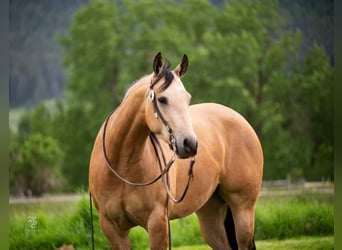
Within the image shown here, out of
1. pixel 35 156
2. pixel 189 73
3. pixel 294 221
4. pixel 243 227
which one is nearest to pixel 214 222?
pixel 243 227

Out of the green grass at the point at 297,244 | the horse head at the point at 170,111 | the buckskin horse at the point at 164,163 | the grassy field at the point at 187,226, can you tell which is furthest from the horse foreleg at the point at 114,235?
the green grass at the point at 297,244

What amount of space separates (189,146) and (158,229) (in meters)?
0.65

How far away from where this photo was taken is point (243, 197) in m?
5.11

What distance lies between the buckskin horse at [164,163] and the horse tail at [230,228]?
0.05 metres

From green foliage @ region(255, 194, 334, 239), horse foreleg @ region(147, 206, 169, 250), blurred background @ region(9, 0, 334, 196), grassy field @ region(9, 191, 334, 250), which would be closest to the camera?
horse foreleg @ region(147, 206, 169, 250)

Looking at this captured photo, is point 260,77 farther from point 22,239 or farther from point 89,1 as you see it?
point 22,239

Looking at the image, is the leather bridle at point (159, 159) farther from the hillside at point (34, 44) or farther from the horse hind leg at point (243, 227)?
the hillside at point (34, 44)

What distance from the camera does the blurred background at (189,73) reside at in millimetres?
7301

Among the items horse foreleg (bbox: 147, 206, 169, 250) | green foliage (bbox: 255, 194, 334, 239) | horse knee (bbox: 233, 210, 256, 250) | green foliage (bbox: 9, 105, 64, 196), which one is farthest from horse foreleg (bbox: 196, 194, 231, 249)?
green foliage (bbox: 9, 105, 64, 196)

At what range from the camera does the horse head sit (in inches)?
152

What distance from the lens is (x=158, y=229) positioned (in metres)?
4.18

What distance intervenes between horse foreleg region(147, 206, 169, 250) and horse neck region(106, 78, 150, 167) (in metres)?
0.36

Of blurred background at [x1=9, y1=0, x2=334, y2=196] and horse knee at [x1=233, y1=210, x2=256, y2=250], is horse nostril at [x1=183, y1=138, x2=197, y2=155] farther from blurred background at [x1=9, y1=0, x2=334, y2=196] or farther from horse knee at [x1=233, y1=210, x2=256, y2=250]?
blurred background at [x1=9, y1=0, x2=334, y2=196]

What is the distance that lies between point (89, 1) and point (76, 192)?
2146mm
